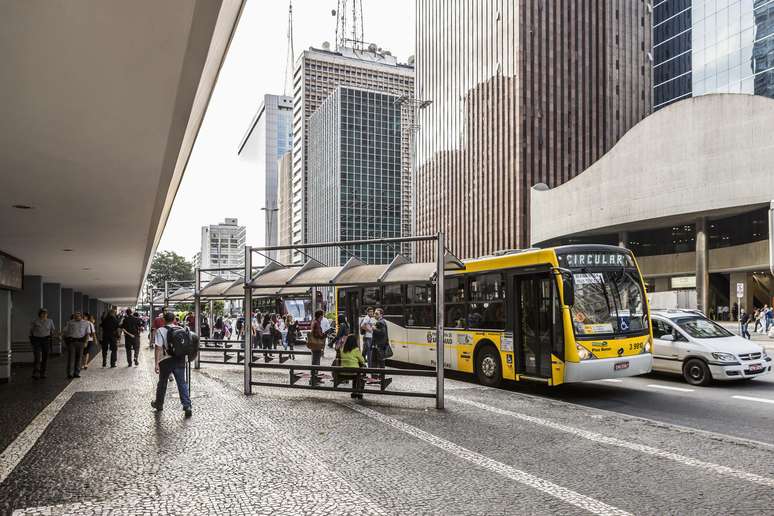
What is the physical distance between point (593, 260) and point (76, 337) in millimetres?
12918

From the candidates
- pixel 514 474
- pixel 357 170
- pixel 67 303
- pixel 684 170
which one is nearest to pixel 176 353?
pixel 514 474

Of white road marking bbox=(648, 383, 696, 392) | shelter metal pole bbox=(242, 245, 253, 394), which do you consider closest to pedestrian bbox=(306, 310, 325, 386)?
shelter metal pole bbox=(242, 245, 253, 394)

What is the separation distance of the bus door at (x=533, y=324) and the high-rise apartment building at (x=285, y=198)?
144488 millimetres

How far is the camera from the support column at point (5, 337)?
49.5 ft

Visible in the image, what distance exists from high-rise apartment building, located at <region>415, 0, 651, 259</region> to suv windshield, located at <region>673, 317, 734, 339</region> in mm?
58701

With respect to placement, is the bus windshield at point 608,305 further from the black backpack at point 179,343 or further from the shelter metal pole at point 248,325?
the black backpack at point 179,343

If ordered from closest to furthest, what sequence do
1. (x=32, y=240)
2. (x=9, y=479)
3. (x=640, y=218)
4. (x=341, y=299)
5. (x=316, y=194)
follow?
(x=9, y=479) → (x=32, y=240) → (x=341, y=299) → (x=640, y=218) → (x=316, y=194)

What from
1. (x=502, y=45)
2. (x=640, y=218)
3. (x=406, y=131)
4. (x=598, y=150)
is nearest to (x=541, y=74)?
(x=502, y=45)

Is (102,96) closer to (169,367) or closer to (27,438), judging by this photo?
(27,438)

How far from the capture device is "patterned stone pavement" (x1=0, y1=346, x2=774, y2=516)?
5375mm

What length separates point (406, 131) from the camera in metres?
128

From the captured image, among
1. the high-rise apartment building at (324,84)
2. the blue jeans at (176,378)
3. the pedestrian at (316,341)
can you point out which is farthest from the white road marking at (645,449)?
the high-rise apartment building at (324,84)

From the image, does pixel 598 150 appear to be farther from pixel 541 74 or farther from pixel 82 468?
pixel 82 468

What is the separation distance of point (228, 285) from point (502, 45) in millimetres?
64388
